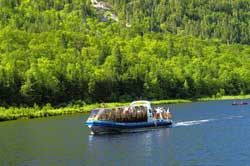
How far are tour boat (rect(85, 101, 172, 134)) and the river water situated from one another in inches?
87.4

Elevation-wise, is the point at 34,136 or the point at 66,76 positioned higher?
the point at 66,76

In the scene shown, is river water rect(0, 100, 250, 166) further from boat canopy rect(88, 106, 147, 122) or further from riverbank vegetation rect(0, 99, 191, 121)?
riverbank vegetation rect(0, 99, 191, 121)

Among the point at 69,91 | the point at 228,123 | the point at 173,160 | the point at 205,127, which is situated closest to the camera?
the point at 173,160

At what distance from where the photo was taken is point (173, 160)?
65375 millimetres

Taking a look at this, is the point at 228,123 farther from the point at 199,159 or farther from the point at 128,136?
the point at 199,159

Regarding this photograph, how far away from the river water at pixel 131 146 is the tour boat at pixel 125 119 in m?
2.22

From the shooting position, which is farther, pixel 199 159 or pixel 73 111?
pixel 73 111

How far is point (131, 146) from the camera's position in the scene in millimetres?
79938

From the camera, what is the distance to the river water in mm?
66500

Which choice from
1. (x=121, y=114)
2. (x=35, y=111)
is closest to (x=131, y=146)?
(x=121, y=114)

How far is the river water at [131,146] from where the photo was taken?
66500mm

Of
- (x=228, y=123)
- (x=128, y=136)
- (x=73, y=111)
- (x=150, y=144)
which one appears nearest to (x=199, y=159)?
(x=150, y=144)

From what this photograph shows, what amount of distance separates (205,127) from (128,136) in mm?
18405

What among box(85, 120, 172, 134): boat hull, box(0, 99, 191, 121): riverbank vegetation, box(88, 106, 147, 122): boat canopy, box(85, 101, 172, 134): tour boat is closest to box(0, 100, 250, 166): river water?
box(85, 120, 172, 134): boat hull
